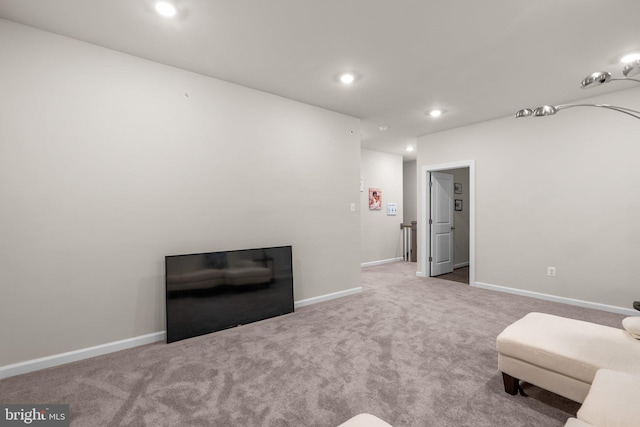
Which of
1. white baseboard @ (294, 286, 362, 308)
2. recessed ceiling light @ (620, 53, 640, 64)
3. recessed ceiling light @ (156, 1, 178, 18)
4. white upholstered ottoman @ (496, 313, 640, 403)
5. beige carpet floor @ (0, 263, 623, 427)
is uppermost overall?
recessed ceiling light @ (156, 1, 178, 18)

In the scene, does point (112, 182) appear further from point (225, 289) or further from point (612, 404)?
point (612, 404)

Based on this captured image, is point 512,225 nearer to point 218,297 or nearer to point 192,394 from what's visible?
point 218,297

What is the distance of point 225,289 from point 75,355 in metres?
1.35

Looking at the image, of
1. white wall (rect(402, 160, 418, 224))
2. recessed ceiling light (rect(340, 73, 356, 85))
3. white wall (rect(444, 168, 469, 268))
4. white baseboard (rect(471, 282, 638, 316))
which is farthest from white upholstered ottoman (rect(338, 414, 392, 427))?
white wall (rect(402, 160, 418, 224))

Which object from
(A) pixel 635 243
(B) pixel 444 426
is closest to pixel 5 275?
(B) pixel 444 426

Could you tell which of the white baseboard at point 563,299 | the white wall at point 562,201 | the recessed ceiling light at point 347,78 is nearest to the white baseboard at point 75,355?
the recessed ceiling light at point 347,78

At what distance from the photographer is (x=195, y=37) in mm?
2527

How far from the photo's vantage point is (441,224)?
5.88m

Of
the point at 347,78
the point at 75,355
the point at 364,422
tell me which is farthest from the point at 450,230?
the point at 75,355

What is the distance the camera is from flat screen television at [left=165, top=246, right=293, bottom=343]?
2.91 m

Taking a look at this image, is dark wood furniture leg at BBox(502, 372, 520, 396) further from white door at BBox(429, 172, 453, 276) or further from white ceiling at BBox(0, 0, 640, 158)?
white door at BBox(429, 172, 453, 276)

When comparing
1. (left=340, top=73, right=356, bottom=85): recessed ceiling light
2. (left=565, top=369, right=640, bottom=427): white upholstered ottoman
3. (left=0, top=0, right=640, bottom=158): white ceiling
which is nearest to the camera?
(left=565, top=369, right=640, bottom=427): white upholstered ottoman

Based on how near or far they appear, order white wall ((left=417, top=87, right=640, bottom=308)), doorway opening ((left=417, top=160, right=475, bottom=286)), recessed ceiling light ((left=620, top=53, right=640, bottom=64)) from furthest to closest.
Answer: doorway opening ((left=417, top=160, right=475, bottom=286)) → white wall ((left=417, top=87, right=640, bottom=308)) → recessed ceiling light ((left=620, top=53, right=640, bottom=64))

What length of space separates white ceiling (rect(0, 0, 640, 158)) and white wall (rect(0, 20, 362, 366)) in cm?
26
